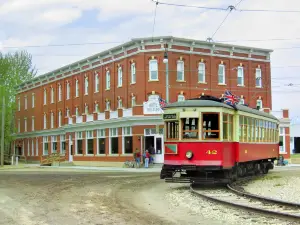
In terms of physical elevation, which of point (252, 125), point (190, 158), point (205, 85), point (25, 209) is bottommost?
point (25, 209)

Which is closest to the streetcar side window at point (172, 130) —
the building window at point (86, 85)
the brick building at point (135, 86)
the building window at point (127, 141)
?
the brick building at point (135, 86)

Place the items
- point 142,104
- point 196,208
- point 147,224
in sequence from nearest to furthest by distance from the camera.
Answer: point 147,224
point 196,208
point 142,104

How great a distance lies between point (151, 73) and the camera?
4091 cm

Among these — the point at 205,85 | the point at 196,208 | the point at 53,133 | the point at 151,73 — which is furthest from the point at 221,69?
the point at 196,208

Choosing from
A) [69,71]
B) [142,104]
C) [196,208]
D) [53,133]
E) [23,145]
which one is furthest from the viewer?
[23,145]

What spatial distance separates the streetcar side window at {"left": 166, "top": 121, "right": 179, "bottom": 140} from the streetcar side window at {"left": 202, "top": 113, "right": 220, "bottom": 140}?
3.37 feet

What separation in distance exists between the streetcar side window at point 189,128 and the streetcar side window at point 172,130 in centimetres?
30

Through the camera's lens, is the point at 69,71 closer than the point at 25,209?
No

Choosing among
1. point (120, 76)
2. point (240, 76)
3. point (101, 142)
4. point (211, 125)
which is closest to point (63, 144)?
point (101, 142)

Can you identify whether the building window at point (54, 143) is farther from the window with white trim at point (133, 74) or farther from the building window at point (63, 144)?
the window with white trim at point (133, 74)

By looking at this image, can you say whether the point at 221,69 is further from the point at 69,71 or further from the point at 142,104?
the point at 69,71

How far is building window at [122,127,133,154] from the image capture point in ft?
132

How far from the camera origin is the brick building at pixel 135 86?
133 feet

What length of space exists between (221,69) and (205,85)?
2.73 metres
